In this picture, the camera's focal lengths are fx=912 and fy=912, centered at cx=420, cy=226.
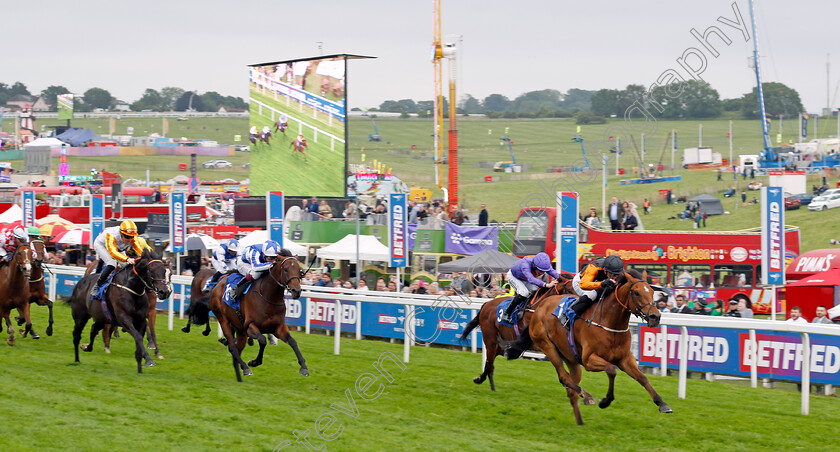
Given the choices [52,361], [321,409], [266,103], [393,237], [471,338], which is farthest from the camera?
[266,103]

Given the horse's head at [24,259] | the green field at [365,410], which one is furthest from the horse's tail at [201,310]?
the horse's head at [24,259]

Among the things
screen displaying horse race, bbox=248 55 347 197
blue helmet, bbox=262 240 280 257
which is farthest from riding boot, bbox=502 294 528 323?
screen displaying horse race, bbox=248 55 347 197

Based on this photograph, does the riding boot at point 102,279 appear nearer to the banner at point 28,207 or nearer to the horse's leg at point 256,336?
the horse's leg at point 256,336

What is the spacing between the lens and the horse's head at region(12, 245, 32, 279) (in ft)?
40.4

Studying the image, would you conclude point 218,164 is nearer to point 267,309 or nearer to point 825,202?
point 825,202

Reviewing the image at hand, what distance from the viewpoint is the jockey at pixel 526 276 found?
982 centimetres

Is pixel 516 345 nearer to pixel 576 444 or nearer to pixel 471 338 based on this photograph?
pixel 576 444

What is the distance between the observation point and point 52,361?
37.6ft

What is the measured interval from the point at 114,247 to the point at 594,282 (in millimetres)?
5950

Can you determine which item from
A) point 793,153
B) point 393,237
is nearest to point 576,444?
point 393,237

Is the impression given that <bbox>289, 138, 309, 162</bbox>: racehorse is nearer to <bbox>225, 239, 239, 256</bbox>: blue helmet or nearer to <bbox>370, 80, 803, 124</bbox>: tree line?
<bbox>225, 239, 239, 256</bbox>: blue helmet

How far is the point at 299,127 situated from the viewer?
3066 cm

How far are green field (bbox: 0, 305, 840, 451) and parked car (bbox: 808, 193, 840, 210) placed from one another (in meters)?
31.4

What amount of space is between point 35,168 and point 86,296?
191 ft
